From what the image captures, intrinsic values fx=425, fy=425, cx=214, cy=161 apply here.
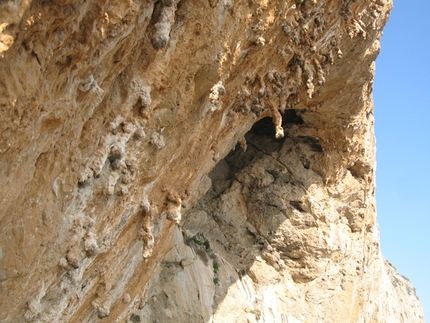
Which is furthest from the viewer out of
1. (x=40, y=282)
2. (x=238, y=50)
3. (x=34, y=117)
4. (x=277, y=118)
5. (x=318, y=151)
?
(x=318, y=151)

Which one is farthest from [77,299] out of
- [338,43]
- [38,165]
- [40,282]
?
[338,43]

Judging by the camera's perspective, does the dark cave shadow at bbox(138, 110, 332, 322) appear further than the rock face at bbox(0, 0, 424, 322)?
Yes

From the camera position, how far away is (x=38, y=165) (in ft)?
10.1

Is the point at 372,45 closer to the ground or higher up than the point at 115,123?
higher up

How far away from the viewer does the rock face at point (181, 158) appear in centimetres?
275

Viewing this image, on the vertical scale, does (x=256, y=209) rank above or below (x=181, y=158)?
above

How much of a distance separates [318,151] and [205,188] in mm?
3001

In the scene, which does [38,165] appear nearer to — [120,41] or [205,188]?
[120,41]

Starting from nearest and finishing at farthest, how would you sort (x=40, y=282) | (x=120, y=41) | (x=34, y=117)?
(x=34, y=117) < (x=120, y=41) < (x=40, y=282)

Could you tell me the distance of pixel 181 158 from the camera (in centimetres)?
476

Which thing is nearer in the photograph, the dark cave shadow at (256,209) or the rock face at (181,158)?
the rock face at (181,158)

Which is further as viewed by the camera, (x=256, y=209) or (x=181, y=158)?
(x=256, y=209)

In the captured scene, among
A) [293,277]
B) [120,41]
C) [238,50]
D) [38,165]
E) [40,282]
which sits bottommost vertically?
[40,282]

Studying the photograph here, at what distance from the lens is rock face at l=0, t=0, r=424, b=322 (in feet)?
9.03
